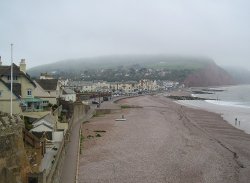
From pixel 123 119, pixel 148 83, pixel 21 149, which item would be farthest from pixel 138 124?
pixel 148 83

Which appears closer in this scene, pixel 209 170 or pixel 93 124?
pixel 209 170

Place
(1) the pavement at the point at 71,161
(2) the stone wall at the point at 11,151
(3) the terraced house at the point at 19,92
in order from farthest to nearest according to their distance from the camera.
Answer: (3) the terraced house at the point at 19,92 < (1) the pavement at the point at 71,161 < (2) the stone wall at the point at 11,151

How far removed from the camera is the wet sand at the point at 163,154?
22.2 metres

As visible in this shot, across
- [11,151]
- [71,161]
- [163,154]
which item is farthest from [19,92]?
[11,151]

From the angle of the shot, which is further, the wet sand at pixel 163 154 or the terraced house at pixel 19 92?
the terraced house at pixel 19 92

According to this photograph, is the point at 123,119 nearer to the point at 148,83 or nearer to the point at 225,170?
the point at 225,170

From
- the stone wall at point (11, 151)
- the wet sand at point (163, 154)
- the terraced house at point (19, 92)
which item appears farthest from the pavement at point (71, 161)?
the stone wall at point (11, 151)

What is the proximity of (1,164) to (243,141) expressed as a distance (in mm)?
31179

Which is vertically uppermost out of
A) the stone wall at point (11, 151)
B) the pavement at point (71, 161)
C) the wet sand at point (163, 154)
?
the stone wall at point (11, 151)

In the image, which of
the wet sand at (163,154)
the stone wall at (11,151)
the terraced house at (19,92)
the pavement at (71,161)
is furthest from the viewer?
the terraced house at (19,92)

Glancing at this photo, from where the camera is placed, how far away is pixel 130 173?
22.4 m

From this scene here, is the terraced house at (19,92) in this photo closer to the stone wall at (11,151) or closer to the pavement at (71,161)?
the pavement at (71,161)

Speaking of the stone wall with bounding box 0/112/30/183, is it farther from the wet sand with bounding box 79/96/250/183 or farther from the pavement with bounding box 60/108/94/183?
the wet sand with bounding box 79/96/250/183

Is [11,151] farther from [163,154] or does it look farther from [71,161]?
[163,154]
